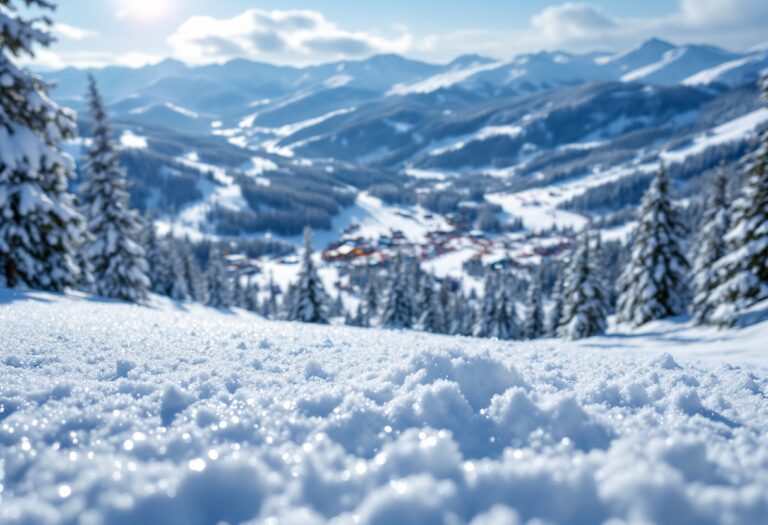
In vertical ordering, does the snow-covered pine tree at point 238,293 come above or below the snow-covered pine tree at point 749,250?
below

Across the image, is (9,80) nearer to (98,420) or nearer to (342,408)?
(98,420)

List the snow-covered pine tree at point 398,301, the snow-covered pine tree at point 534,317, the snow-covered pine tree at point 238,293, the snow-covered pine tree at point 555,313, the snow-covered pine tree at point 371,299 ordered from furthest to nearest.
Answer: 1. the snow-covered pine tree at point 238,293
2. the snow-covered pine tree at point 371,299
3. the snow-covered pine tree at point 555,313
4. the snow-covered pine tree at point 534,317
5. the snow-covered pine tree at point 398,301

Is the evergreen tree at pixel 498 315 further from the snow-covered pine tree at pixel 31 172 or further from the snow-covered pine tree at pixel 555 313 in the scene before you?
the snow-covered pine tree at pixel 31 172

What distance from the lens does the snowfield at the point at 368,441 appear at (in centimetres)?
211

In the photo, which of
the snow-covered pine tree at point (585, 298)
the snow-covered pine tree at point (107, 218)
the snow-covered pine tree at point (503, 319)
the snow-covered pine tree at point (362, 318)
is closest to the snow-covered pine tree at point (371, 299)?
the snow-covered pine tree at point (362, 318)

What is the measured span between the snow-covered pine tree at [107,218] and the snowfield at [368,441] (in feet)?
63.1

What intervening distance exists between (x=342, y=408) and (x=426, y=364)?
3.14ft

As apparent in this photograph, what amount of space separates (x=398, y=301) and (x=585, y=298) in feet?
42.5

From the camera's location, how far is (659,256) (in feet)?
75.6

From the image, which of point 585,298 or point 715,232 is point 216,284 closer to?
point 585,298

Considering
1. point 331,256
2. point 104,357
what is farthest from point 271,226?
point 104,357

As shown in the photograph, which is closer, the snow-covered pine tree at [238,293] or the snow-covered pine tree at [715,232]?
the snow-covered pine tree at [715,232]

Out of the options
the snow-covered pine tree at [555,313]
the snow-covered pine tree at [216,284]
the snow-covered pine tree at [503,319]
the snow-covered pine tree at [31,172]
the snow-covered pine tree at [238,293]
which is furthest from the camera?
the snow-covered pine tree at [238,293]

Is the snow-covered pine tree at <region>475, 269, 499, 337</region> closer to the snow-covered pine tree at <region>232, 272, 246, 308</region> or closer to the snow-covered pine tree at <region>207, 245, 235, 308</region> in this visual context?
the snow-covered pine tree at <region>207, 245, 235, 308</region>
